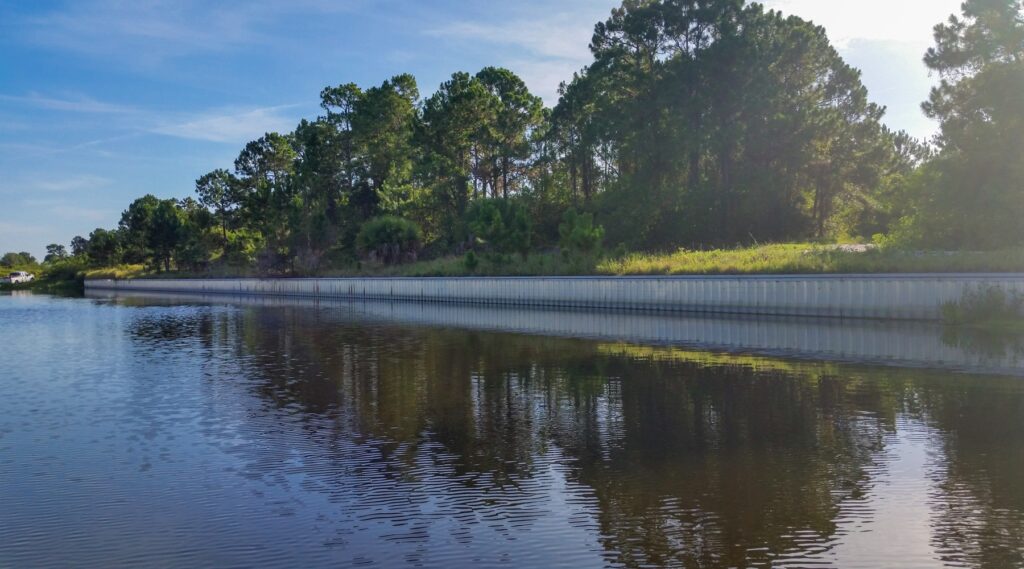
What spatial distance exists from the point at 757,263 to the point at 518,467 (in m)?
25.1

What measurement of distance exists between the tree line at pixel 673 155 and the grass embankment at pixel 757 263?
2.10 meters

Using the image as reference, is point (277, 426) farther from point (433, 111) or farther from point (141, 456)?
point (433, 111)

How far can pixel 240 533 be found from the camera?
21.2 feet

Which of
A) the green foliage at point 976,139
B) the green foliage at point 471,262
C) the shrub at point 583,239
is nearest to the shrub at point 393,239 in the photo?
the green foliage at point 471,262

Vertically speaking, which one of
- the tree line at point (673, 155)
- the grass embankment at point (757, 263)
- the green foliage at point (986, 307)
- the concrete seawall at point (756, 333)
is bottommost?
the concrete seawall at point (756, 333)

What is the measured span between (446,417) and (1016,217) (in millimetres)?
26397

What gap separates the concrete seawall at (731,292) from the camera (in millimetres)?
24625

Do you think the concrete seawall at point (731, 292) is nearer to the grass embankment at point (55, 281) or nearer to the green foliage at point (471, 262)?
the green foliage at point (471, 262)

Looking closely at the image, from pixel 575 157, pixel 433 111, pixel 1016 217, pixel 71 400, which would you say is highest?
pixel 433 111

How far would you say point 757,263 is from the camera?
1249 inches

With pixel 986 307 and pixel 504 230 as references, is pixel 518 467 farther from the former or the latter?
pixel 504 230

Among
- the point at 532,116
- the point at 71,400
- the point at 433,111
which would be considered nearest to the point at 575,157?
the point at 532,116

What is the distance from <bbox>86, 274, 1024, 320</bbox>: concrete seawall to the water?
10498 millimetres

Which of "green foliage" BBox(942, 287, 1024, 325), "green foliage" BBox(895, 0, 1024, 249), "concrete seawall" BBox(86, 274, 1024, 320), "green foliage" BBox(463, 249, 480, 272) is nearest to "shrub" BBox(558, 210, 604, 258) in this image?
"concrete seawall" BBox(86, 274, 1024, 320)
